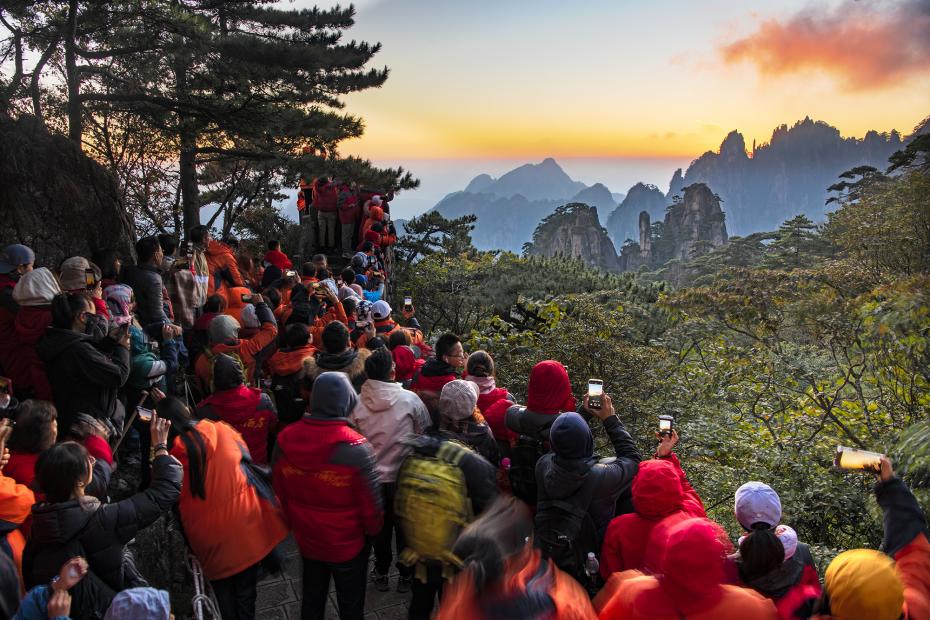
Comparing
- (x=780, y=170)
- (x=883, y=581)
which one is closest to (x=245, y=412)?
(x=883, y=581)

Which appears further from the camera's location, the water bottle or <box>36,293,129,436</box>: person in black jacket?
<box>36,293,129,436</box>: person in black jacket

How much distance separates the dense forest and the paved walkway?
A: 3020mm

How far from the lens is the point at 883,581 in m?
1.76

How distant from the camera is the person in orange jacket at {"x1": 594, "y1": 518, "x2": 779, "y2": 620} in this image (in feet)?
5.87

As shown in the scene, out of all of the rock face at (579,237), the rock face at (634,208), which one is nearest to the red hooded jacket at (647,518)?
the rock face at (579,237)

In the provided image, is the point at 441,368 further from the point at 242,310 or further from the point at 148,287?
the point at 148,287

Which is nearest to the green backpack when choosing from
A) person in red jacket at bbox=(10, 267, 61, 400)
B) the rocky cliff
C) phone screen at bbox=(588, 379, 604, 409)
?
phone screen at bbox=(588, 379, 604, 409)

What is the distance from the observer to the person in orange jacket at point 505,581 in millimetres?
1633

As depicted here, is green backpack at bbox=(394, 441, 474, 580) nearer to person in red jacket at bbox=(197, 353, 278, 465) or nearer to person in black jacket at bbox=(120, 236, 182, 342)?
person in red jacket at bbox=(197, 353, 278, 465)

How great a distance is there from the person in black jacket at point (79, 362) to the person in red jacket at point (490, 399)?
227cm

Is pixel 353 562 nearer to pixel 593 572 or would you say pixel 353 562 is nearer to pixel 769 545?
pixel 593 572

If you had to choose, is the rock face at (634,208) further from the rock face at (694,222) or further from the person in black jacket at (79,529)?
the person in black jacket at (79,529)

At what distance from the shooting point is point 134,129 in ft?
36.8

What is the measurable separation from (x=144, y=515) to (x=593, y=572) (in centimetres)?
200
